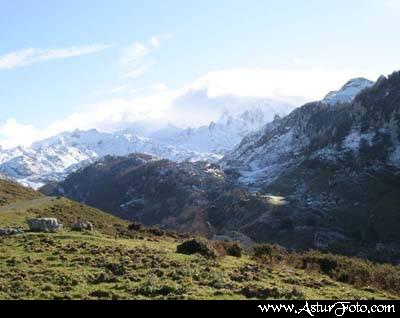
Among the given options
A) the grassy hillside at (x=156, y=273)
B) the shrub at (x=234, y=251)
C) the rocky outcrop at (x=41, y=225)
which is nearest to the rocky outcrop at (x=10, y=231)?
the rocky outcrop at (x=41, y=225)

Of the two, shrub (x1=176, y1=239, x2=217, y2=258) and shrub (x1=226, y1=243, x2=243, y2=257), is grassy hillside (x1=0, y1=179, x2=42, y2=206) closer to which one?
shrub (x1=226, y1=243, x2=243, y2=257)

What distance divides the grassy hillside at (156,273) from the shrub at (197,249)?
91 cm

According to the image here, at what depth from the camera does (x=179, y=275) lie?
112ft

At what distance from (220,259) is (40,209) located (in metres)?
31.7

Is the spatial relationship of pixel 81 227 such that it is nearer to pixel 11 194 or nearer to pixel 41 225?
pixel 41 225

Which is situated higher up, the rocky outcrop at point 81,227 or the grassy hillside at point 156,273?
the rocky outcrop at point 81,227

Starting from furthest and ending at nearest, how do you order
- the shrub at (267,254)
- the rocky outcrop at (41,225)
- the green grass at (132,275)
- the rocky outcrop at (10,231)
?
the rocky outcrop at (41,225) < the rocky outcrop at (10,231) < the shrub at (267,254) < the green grass at (132,275)

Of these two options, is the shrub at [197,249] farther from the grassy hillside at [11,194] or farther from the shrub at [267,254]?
the grassy hillside at [11,194]

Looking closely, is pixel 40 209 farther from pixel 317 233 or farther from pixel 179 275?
pixel 317 233

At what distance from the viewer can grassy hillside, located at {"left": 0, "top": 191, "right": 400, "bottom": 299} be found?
29844 mm

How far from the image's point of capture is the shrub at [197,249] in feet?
154

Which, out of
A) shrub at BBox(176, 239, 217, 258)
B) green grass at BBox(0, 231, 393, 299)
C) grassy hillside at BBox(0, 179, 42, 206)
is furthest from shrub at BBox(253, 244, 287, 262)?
grassy hillside at BBox(0, 179, 42, 206)

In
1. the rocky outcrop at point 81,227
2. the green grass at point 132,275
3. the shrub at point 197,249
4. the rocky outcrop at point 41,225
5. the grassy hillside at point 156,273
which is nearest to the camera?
the green grass at point 132,275
